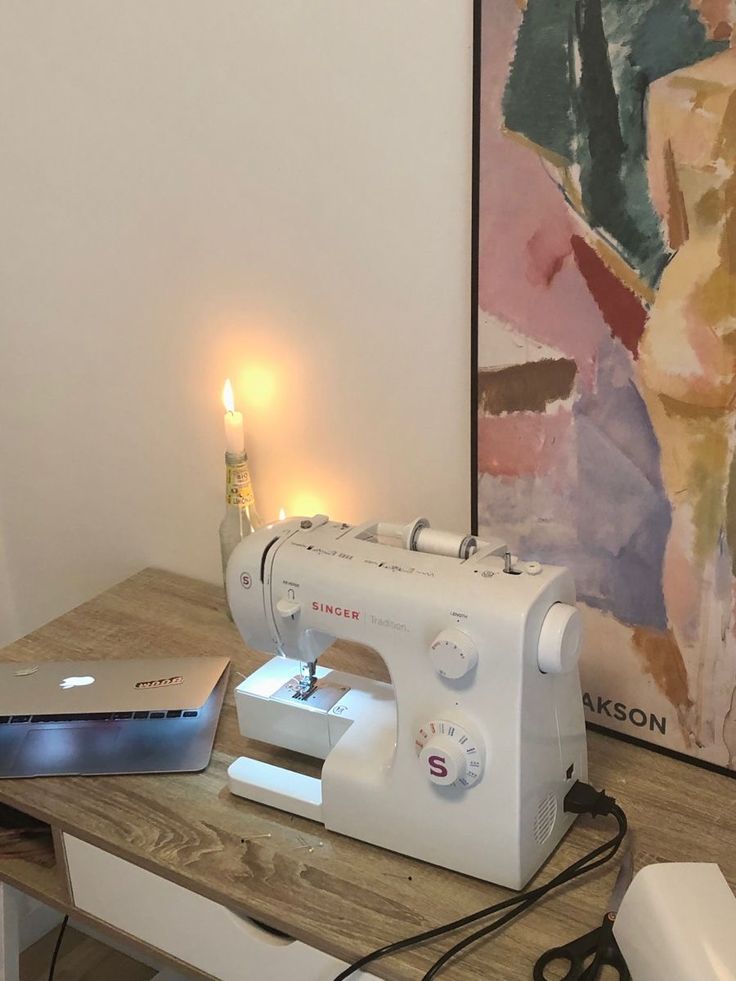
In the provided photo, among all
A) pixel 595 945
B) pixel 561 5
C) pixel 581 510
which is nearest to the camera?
pixel 595 945

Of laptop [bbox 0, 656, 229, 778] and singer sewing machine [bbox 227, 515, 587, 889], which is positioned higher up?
singer sewing machine [bbox 227, 515, 587, 889]

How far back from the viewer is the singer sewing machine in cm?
85

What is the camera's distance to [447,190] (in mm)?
1076

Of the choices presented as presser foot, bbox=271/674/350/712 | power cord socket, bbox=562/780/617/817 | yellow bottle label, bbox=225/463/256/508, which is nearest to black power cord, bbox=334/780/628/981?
power cord socket, bbox=562/780/617/817

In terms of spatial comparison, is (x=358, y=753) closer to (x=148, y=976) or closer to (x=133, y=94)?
(x=133, y=94)

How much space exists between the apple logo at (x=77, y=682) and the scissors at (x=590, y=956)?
64 centimetres

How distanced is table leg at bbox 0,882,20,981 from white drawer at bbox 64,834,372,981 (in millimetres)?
126

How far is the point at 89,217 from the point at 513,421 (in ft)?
2.36

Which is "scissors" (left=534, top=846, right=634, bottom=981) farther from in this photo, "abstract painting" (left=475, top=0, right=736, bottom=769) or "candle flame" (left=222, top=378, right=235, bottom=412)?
"candle flame" (left=222, top=378, right=235, bottom=412)

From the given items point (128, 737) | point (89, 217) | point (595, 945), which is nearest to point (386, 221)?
point (89, 217)

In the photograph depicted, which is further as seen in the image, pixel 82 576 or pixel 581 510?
pixel 82 576

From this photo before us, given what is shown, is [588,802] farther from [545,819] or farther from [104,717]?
[104,717]

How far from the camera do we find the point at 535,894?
867mm

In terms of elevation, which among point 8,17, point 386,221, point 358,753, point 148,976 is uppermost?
point 8,17
